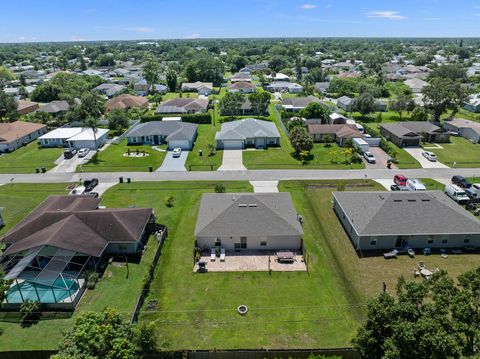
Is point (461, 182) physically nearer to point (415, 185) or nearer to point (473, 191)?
point (473, 191)

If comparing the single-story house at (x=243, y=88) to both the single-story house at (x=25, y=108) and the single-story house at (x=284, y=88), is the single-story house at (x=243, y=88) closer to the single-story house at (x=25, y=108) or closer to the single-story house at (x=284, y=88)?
the single-story house at (x=284, y=88)

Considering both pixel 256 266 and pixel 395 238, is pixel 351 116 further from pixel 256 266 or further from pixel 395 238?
pixel 256 266

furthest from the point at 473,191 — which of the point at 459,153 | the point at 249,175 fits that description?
the point at 249,175

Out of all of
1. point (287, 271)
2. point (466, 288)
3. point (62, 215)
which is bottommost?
point (287, 271)

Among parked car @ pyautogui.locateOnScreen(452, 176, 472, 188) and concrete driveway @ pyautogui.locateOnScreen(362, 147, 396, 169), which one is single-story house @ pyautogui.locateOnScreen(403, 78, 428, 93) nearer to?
concrete driveway @ pyautogui.locateOnScreen(362, 147, 396, 169)

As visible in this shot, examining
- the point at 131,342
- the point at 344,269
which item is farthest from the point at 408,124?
the point at 131,342
